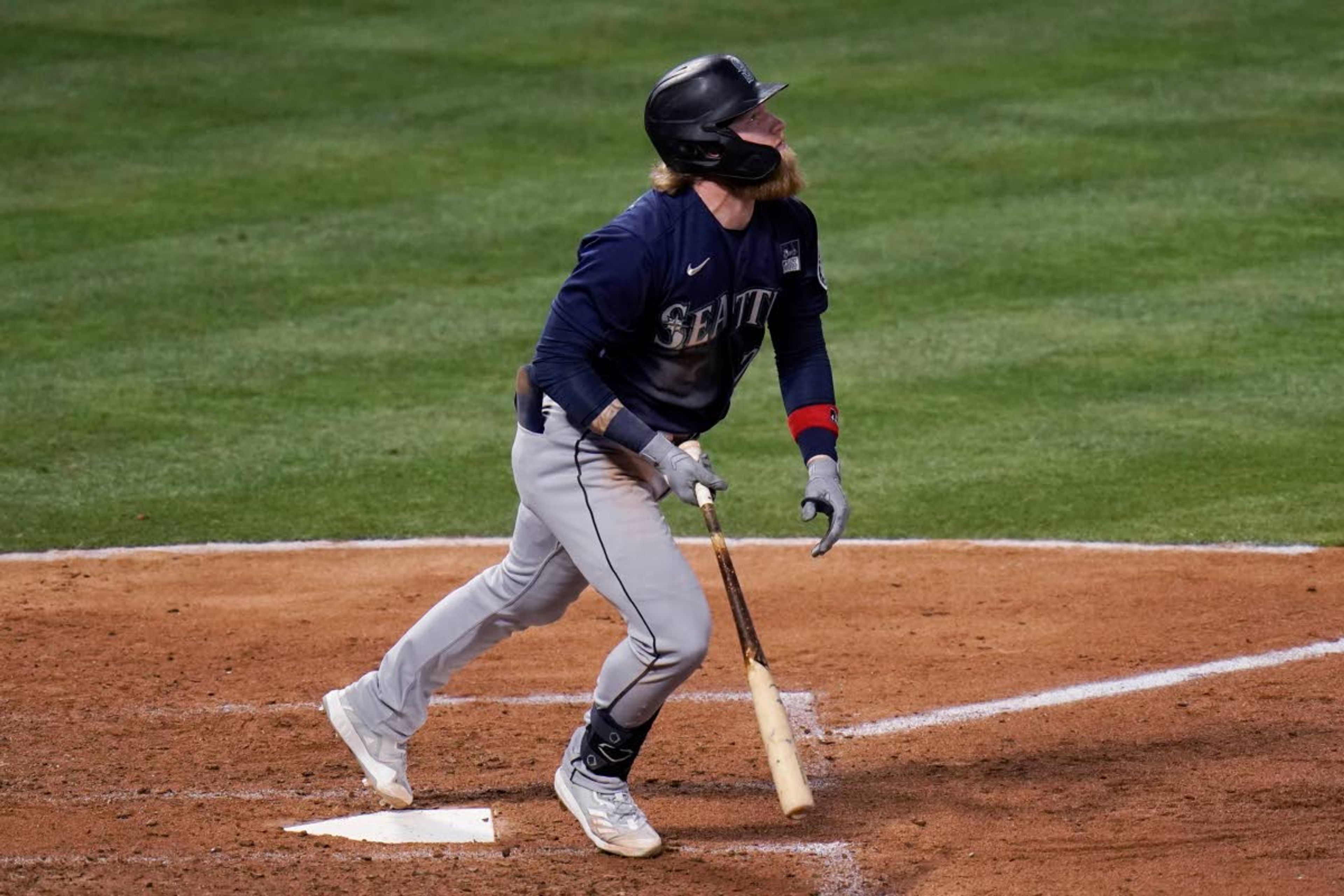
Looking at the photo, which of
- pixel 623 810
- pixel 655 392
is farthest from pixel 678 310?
pixel 623 810

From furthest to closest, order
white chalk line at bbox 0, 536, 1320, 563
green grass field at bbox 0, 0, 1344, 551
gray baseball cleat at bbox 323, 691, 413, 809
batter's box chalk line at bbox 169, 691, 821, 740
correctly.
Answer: green grass field at bbox 0, 0, 1344, 551 → white chalk line at bbox 0, 536, 1320, 563 → batter's box chalk line at bbox 169, 691, 821, 740 → gray baseball cleat at bbox 323, 691, 413, 809

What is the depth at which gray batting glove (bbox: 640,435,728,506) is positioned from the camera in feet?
14.3

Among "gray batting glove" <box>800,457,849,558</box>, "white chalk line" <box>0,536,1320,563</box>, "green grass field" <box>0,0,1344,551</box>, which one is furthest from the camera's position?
"green grass field" <box>0,0,1344,551</box>

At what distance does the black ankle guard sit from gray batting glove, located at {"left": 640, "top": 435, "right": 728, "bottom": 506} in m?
0.63

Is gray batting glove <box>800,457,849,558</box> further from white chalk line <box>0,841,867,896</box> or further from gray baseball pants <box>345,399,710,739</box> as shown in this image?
white chalk line <box>0,841,867,896</box>

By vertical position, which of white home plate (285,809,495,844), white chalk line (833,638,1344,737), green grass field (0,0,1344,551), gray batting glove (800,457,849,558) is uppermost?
gray batting glove (800,457,849,558)

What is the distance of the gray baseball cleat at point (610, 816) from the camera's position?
179 inches

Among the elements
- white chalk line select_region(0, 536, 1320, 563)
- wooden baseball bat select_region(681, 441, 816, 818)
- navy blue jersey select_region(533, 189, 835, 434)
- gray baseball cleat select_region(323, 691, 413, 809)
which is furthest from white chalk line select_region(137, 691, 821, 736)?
white chalk line select_region(0, 536, 1320, 563)

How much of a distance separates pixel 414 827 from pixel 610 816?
57 centimetres

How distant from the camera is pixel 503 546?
743cm

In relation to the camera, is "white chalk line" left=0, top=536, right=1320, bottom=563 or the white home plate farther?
"white chalk line" left=0, top=536, right=1320, bottom=563

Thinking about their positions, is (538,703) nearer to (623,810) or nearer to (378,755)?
(378,755)

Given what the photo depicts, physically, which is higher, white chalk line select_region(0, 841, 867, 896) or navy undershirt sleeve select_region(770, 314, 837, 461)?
navy undershirt sleeve select_region(770, 314, 837, 461)

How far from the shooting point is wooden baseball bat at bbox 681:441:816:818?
13.8ft
